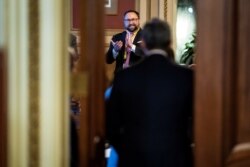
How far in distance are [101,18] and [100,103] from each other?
0.97 ft

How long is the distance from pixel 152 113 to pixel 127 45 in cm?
208

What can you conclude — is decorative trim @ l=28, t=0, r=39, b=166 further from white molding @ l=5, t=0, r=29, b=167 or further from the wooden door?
the wooden door

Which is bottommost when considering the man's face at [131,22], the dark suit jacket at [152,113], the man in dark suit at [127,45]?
the dark suit jacket at [152,113]

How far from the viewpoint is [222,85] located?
1.72m

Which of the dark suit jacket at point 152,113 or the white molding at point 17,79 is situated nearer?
the white molding at point 17,79

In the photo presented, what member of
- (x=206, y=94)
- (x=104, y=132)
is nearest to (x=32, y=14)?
(x=104, y=132)

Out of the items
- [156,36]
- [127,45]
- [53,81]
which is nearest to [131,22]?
[127,45]

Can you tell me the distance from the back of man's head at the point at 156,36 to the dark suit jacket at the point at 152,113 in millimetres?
50

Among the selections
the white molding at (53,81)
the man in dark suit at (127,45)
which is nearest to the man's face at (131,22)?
the man in dark suit at (127,45)

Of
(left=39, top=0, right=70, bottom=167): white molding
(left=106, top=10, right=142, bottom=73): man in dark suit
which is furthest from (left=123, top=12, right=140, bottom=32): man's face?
(left=39, top=0, right=70, bottom=167): white molding

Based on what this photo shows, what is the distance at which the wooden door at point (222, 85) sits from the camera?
1.70 metres

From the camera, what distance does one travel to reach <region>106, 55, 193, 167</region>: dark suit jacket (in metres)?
1.85

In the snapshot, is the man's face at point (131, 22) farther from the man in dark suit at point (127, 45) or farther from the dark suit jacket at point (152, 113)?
the dark suit jacket at point (152, 113)

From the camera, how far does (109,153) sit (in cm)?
238
